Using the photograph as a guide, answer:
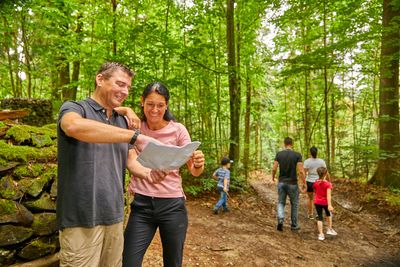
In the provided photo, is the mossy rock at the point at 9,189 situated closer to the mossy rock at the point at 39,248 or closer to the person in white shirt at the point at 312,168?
the mossy rock at the point at 39,248

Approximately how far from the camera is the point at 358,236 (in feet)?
23.9

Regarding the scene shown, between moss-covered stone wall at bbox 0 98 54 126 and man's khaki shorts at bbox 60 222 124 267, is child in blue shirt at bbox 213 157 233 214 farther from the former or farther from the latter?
man's khaki shorts at bbox 60 222 124 267

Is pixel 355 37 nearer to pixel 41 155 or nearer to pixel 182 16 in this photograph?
pixel 182 16

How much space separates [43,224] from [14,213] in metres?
0.35

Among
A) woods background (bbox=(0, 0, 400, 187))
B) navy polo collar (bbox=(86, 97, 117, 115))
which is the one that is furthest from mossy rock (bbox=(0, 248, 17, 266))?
woods background (bbox=(0, 0, 400, 187))

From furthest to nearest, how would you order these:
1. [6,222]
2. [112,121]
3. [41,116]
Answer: [41,116], [6,222], [112,121]

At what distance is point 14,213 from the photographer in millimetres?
3254

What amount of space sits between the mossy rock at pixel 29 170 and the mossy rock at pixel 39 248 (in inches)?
32.2

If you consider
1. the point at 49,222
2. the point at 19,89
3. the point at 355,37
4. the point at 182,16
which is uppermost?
the point at 182,16

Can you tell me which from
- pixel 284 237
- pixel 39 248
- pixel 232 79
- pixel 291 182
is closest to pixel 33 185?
pixel 39 248

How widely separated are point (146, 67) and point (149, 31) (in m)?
1.03

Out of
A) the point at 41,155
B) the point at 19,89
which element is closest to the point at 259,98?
the point at 19,89

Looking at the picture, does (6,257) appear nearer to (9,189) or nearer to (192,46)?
(9,189)

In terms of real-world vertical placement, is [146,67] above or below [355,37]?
below
